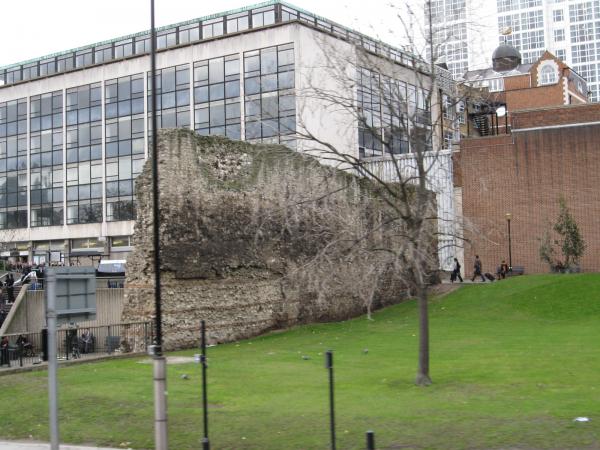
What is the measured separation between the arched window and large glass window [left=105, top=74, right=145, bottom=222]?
58.2 metres

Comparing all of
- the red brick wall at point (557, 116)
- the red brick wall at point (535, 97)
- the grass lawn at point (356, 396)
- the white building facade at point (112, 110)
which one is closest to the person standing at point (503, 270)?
the red brick wall at point (557, 116)

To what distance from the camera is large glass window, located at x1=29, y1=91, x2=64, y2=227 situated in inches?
2640

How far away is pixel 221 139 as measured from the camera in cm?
2702

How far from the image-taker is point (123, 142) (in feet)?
207

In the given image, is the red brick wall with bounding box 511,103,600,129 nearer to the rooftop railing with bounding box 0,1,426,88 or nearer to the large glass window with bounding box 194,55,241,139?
the rooftop railing with bounding box 0,1,426,88

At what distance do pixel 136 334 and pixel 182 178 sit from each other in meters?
5.57

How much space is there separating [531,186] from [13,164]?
163 feet

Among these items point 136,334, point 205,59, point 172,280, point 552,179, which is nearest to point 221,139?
point 172,280

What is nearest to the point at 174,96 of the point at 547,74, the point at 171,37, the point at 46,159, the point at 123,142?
the point at 171,37

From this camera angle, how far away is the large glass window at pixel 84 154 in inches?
2547

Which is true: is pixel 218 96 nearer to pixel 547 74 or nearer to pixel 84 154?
pixel 84 154

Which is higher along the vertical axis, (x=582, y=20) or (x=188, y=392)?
(x=582, y=20)

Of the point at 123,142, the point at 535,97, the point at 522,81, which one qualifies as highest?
the point at 522,81

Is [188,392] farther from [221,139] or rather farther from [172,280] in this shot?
[221,139]
